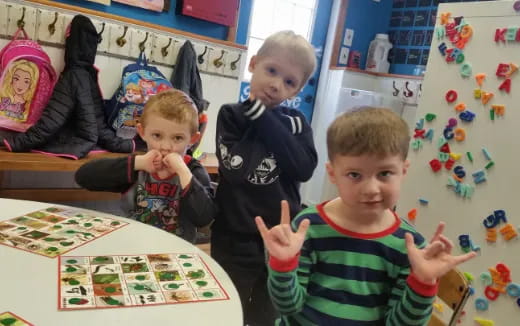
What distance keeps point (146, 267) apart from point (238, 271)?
18.2 inches

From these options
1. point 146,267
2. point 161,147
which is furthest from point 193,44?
point 146,267

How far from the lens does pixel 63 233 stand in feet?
3.41

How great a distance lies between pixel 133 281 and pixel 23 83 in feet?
5.98

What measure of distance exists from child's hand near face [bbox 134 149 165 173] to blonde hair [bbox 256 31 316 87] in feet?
1.39

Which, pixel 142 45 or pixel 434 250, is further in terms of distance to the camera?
pixel 142 45

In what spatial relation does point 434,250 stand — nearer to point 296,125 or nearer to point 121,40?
point 296,125

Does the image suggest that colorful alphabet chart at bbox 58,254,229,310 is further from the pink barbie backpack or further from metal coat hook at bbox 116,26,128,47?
metal coat hook at bbox 116,26,128,47

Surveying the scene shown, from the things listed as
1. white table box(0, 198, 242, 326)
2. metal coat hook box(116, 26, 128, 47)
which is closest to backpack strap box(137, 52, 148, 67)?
metal coat hook box(116, 26, 128, 47)

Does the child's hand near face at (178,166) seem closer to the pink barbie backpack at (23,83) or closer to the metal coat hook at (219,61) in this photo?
the pink barbie backpack at (23,83)

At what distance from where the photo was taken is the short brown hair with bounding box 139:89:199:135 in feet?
4.30

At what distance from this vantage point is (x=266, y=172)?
51.2 inches

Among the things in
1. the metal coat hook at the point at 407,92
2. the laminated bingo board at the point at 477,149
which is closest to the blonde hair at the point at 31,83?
the laminated bingo board at the point at 477,149

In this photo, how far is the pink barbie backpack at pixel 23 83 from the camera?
2.22 metres

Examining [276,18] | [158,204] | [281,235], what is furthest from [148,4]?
[281,235]
